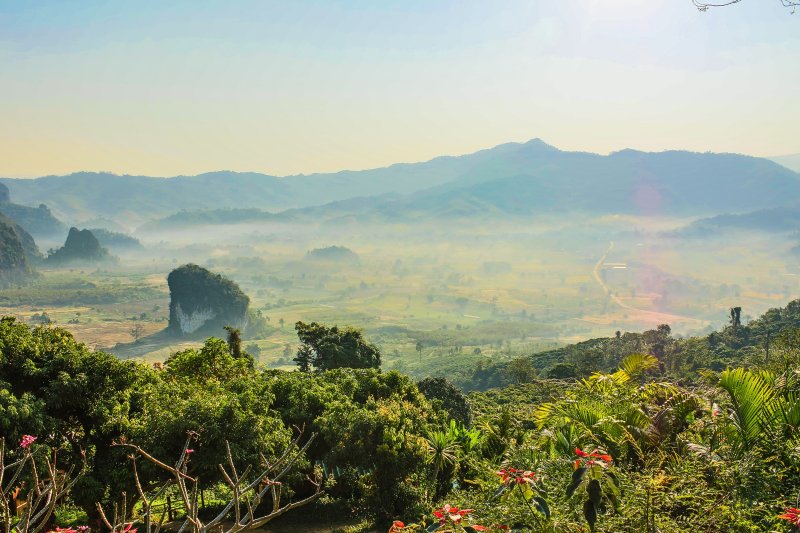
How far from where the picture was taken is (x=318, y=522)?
19.0 m

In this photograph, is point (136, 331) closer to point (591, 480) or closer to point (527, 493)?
point (527, 493)

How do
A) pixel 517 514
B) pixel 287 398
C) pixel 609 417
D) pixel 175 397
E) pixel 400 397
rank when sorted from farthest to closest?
pixel 400 397
pixel 287 398
pixel 175 397
pixel 609 417
pixel 517 514

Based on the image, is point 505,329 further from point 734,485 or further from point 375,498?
point 734,485

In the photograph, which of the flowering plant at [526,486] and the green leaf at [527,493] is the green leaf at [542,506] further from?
the green leaf at [527,493]

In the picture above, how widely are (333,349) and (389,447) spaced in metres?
20.4

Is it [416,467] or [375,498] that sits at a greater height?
[416,467]

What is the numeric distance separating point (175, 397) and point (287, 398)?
15.2 feet

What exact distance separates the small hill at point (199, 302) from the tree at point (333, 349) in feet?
391

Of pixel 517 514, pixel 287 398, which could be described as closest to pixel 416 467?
pixel 287 398

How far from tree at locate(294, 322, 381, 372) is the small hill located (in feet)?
391

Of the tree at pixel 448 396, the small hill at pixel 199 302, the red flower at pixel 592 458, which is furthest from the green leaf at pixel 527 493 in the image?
the small hill at pixel 199 302

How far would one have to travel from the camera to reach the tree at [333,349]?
36781 millimetres

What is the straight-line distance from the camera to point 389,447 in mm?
16625

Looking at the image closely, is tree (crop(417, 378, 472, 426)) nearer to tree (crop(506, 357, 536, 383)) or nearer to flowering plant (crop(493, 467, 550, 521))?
tree (crop(506, 357, 536, 383))
